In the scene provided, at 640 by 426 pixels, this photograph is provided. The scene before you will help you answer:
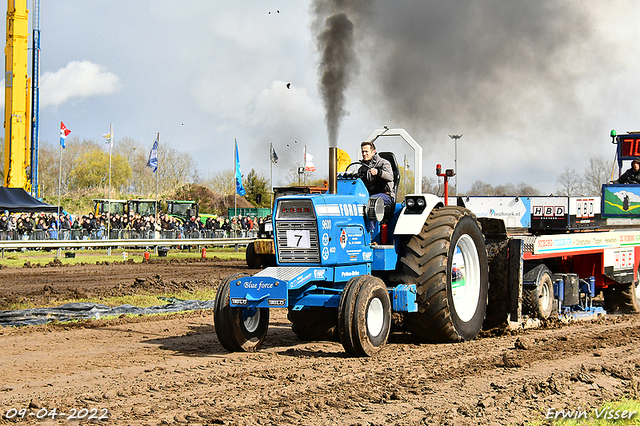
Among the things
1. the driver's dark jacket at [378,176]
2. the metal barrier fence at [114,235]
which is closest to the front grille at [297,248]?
the driver's dark jacket at [378,176]

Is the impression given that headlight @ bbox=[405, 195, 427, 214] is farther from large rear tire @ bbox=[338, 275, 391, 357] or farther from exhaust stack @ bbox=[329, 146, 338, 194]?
large rear tire @ bbox=[338, 275, 391, 357]

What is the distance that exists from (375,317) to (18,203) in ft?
84.3

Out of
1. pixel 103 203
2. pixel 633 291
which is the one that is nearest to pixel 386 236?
pixel 633 291

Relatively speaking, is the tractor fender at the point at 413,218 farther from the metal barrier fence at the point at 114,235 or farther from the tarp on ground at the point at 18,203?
the tarp on ground at the point at 18,203

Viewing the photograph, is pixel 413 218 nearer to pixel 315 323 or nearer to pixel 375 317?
pixel 375 317

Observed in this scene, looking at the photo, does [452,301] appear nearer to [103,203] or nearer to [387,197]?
[387,197]

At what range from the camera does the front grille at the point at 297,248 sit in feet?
25.2

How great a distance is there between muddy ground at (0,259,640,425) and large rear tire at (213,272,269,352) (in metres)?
0.16

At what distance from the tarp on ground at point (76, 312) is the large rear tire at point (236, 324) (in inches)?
177

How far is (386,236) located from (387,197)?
515 millimetres

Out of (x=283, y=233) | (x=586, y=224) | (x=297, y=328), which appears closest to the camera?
(x=283, y=233)

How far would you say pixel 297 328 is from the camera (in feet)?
30.2

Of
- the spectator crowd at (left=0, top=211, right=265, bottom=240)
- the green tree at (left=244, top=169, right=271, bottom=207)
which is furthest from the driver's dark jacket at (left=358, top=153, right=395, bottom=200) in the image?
the green tree at (left=244, top=169, right=271, bottom=207)

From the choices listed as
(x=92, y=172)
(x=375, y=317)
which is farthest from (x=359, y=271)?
(x=92, y=172)
